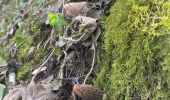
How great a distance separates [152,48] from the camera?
1.51 meters

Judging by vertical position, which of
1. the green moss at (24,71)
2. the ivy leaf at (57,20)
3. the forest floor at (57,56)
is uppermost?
the ivy leaf at (57,20)

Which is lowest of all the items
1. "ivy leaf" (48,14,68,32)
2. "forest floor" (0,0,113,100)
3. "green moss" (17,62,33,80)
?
"green moss" (17,62,33,80)

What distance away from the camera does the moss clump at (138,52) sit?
1.45m

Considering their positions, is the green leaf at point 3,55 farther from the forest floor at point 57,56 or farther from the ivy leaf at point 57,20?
the ivy leaf at point 57,20

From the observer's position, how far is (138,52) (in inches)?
61.6

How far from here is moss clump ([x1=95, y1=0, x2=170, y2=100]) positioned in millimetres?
1454

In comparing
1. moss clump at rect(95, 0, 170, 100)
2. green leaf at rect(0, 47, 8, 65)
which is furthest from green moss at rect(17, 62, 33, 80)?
moss clump at rect(95, 0, 170, 100)

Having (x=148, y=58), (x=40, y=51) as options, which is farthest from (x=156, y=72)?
(x=40, y=51)

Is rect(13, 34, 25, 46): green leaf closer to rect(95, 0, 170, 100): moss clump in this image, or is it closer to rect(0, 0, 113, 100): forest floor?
rect(0, 0, 113, 100): forest floor

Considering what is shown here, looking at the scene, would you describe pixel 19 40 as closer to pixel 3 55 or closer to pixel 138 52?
pixel 3 55

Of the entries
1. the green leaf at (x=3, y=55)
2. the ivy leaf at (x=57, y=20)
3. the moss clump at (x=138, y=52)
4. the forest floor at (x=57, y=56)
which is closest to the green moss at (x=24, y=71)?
the forest floor at (x=57, y=56)

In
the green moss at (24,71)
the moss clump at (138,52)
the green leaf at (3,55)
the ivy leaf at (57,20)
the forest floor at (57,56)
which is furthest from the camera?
the green leaf at (3,55)

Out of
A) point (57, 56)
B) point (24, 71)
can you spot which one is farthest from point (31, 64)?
point (57, 56)

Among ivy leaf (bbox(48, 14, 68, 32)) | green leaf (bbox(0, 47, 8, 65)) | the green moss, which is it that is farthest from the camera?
green leaf (bbox(0, 47, 8, 65))
